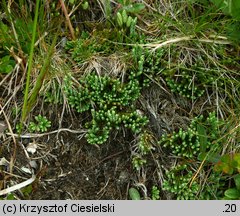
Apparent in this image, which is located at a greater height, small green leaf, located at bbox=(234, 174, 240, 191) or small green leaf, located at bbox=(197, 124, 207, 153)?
small green leaf, located at bbox=(197, 124, 207, 153)

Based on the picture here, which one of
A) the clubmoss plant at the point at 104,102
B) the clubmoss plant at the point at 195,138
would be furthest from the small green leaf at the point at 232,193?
the clubmoss plant at the point at 104,102

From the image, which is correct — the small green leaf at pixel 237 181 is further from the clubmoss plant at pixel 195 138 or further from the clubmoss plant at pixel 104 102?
the clubmoss plant at pixel 104 102

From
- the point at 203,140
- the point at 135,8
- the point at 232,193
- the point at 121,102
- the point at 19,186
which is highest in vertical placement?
the point at 135,8

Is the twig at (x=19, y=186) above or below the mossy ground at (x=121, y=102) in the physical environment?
below

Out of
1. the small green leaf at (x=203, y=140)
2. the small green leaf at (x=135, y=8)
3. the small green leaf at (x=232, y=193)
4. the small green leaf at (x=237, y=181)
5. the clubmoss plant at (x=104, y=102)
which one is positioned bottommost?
the small green leaf at (x=232, y=193)

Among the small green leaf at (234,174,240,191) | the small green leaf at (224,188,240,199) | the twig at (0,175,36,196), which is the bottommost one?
the small green leaf at (224,188,240,199)

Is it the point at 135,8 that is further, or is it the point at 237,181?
the point at 135,8

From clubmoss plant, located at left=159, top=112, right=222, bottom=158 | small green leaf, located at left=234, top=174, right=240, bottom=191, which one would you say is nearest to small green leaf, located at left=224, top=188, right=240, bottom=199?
small green leaf, located at left=234, top=174, right=240, bottom=191

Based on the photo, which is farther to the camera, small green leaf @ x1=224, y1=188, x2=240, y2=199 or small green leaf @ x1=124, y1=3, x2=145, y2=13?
small green leaf @ x1=124, y1=3, x2=145, y2=13

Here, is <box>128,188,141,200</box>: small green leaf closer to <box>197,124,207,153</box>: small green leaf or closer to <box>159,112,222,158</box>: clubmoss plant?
<box>159,112,222,158</box>: clubmoss plant

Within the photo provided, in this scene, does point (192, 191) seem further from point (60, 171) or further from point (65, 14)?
point (65, 14)

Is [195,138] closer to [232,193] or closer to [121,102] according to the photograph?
[232,193]

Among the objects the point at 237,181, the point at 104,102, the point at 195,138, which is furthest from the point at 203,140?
the point at 104,102
